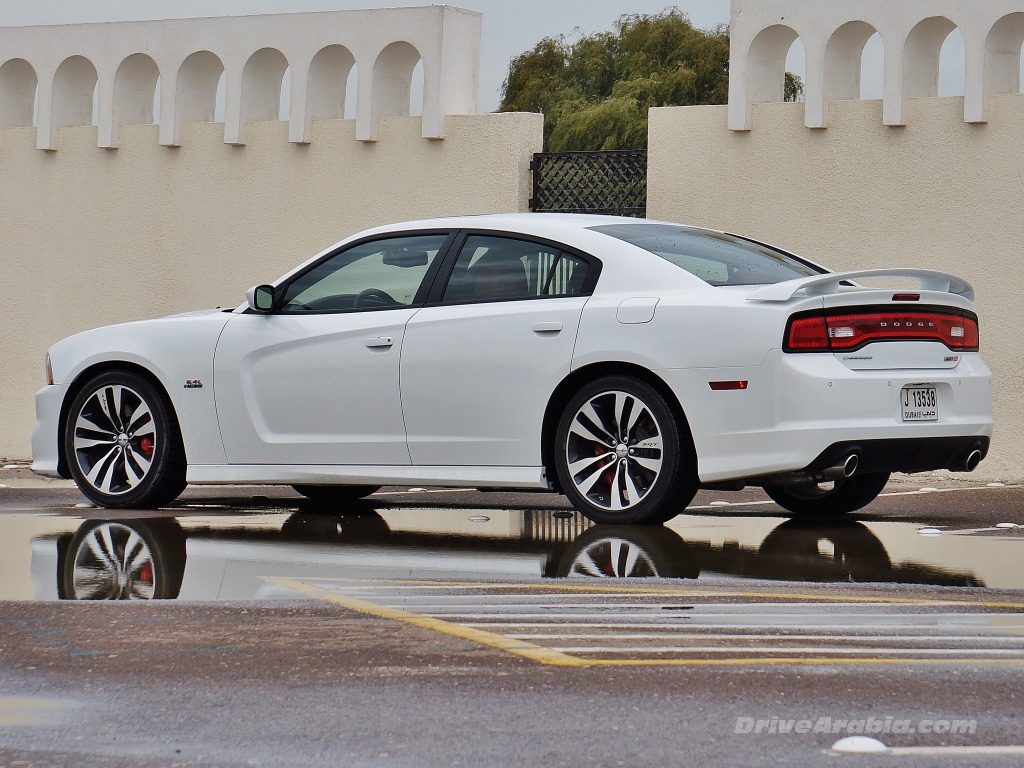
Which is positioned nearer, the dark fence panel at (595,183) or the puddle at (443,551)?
the puddle at (443,551)

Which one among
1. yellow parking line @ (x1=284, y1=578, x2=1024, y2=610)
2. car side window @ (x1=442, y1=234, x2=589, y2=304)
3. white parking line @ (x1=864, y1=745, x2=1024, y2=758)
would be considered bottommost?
white parking line @ (x1=864, y1=745, x2=1024, y2=758)

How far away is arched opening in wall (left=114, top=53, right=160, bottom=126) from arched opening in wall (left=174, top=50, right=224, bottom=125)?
1.28ft

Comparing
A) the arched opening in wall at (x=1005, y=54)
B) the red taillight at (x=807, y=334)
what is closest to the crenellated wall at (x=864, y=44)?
the arched opening in wall at (x=1005, y=54)

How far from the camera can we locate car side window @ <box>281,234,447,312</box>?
866 cm

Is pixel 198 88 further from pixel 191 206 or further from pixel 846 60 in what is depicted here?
pixel 846 60

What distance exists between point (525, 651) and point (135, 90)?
12656 mm

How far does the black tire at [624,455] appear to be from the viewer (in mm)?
7590

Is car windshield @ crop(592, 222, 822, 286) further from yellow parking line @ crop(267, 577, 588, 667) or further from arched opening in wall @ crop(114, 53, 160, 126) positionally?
arched opening in wall @ crop(114, 53, 160, 126)

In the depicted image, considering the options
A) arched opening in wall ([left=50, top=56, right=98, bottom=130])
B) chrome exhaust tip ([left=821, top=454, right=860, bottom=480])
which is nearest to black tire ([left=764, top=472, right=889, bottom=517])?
chrome exhaust tip ([left=821, top=454, right=860, bottom=480])

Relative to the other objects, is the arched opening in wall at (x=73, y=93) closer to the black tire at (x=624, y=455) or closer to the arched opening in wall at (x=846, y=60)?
the arched opening in wall at (x=846, y=60)

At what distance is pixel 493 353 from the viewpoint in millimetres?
8086

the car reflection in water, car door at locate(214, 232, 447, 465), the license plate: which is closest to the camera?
the car reflection in water

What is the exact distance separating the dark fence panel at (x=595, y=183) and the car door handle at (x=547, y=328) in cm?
631

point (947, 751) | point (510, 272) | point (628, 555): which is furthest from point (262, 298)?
point (947, 751)
